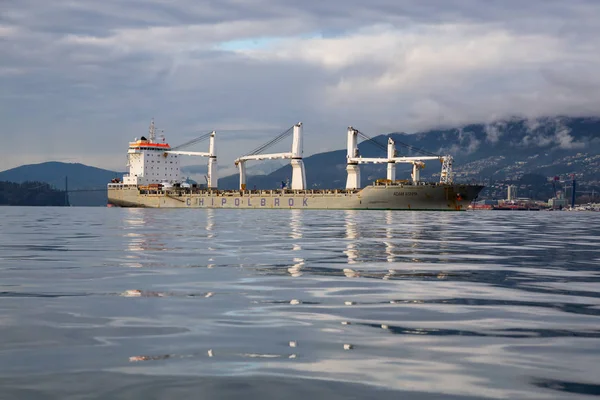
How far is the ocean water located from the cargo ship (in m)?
96.3

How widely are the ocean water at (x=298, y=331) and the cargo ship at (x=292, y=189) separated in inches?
3793

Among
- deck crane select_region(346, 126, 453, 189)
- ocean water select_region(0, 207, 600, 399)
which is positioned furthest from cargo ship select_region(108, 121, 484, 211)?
ocean water select_region(0, 207, 600, 399)

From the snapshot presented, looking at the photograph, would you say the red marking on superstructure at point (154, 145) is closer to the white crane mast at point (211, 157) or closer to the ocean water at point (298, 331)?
the white crane mast at point (211, 157)

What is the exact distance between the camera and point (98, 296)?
11859mm

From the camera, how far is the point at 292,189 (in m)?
132

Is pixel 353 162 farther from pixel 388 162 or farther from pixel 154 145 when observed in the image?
pixel 154 145

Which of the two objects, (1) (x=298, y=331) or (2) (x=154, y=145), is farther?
(2) (x=154, y=145)

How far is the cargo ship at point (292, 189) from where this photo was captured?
115125 mm

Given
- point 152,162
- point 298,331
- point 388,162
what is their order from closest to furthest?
1. point 298,331
2. point 388,162
3. point 152,162

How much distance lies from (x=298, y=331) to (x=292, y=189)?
123735 mm

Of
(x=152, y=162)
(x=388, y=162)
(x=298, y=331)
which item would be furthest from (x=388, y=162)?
(x=298, y=331)

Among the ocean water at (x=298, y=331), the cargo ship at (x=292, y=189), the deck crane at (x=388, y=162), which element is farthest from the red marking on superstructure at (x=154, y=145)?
the ocean water at (x=298, y=331)

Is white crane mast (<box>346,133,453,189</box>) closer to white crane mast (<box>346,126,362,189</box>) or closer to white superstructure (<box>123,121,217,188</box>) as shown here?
white crane mast (<box>346,126,362,189</box>)

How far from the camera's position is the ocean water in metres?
6.27
